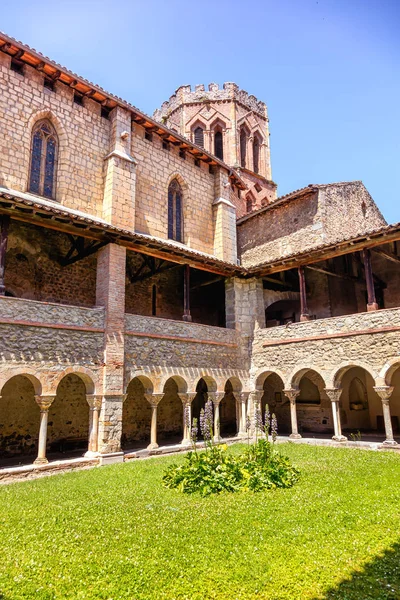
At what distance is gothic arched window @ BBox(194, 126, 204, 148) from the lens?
103 ft

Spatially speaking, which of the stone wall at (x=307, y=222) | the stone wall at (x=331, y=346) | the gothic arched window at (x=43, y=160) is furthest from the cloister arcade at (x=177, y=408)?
the gothic arched window at (x=43, y=160)

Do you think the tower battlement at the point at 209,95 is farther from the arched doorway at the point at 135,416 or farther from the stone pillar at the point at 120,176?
the arched doorway at the point at 135,416

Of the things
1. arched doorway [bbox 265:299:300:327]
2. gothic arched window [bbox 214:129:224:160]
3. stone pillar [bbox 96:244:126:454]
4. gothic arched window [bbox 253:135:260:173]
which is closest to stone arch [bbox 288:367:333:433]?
arched doorway [bbox 265:299:300:327]

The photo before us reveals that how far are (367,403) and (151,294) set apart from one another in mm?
11169

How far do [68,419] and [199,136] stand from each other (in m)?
24.9

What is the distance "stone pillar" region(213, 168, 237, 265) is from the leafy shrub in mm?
11646

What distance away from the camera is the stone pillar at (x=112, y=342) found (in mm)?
12148

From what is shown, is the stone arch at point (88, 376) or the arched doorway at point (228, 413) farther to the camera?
the arched doorway at point (228, 413)

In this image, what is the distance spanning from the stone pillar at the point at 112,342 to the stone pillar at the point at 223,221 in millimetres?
7374

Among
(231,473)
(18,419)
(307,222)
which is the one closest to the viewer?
(231,473)

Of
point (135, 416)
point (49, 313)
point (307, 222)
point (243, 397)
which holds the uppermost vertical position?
point (307, 222)

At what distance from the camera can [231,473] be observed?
28.1 feet

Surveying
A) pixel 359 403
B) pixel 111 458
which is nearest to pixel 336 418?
pixel 359 403

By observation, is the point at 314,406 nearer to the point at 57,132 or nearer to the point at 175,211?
the point at 175,211
